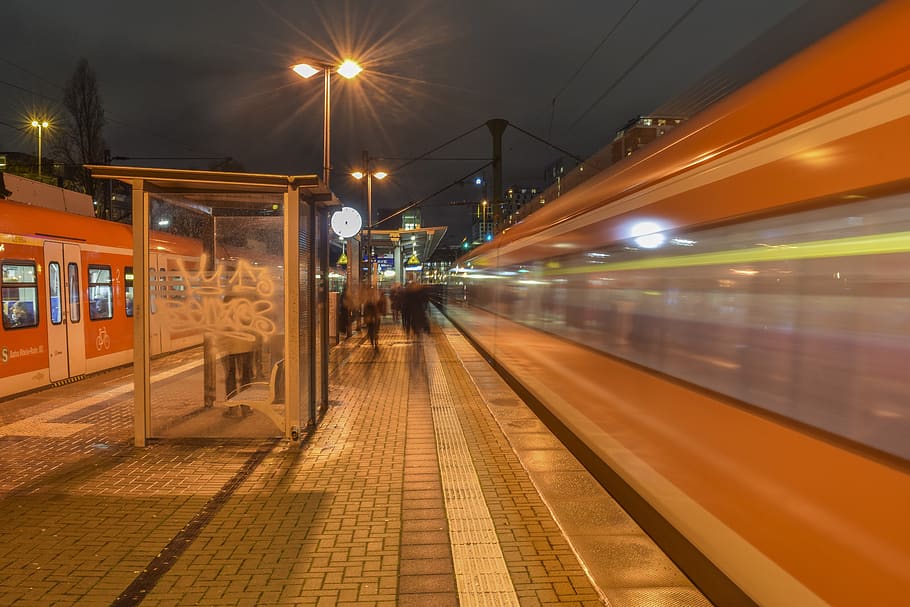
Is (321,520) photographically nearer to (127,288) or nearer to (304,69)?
(127,288)

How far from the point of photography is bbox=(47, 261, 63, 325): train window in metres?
9.34

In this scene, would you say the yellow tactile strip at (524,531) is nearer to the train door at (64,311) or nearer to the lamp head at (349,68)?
the train door at (64,311)

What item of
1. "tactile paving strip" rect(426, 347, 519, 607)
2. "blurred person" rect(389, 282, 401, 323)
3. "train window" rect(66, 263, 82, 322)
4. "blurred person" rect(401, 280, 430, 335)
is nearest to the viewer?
"tactile paving strip" rect(426, 347, 519, 607)

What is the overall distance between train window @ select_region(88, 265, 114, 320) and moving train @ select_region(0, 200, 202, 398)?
18 mm

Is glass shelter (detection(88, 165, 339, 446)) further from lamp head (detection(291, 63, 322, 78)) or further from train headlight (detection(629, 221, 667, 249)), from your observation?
lamp head (detection(291, 63, 322, 78))

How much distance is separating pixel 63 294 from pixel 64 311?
28cm

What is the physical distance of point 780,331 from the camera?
8.97 ft

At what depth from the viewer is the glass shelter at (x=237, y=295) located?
6090mm

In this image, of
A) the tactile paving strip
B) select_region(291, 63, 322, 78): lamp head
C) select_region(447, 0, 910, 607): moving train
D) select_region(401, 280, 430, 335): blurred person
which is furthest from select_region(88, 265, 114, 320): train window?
select_region(447, 0, 910, 607): moving train

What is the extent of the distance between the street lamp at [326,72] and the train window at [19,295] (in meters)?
5.14

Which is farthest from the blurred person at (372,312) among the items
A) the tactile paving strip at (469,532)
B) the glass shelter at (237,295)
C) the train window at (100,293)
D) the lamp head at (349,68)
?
the tactile paving strip at (469,532)

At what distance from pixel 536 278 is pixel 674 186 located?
4.22 metres

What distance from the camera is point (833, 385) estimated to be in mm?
2389

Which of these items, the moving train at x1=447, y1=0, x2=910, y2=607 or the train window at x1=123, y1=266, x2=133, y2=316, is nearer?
the moving train at x1=447, y1=0, x2=910, y2=607
